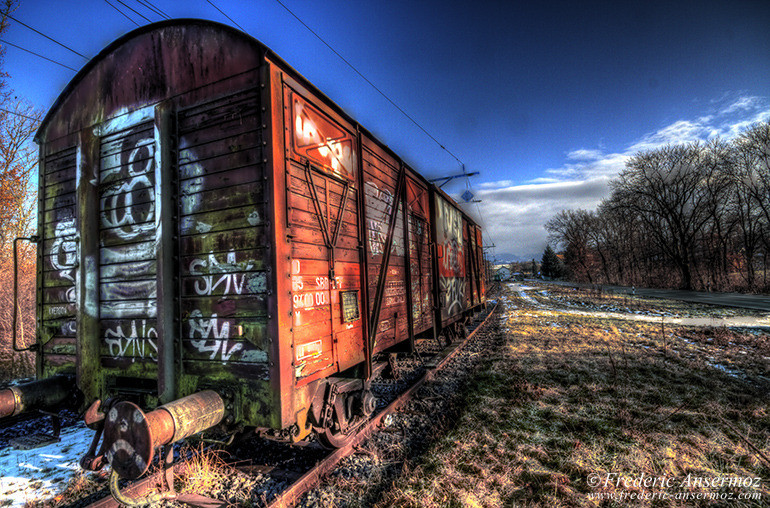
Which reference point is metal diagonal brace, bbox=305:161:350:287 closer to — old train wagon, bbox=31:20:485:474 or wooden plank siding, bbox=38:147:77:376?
old train wagon, bbox=31:20:485:474

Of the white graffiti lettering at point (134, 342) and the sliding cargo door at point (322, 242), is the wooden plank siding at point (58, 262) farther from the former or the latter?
the sliding cargo door at point (322, 242)

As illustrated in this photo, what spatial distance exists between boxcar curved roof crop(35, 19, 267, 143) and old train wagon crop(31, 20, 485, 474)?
0.06 feet

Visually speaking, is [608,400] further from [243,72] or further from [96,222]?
[96,222]

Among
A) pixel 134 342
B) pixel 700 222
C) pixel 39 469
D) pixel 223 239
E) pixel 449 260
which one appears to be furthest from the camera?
pixel 700 222

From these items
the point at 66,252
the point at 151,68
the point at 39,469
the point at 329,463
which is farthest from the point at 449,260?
the point at 39,469

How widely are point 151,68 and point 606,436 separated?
6472mm

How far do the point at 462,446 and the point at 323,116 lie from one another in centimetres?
400

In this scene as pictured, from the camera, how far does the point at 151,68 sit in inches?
143

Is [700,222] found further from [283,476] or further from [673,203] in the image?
[283,476]

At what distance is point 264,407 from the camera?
288cm

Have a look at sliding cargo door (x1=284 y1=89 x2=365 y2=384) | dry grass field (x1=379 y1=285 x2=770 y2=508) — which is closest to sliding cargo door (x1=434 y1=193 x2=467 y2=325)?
dry grass field (x1=379 y1=285 x2=770 y2=508)

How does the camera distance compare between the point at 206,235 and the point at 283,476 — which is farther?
the point at 283,476

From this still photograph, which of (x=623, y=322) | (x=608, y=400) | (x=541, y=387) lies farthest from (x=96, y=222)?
(x=623, y=322)

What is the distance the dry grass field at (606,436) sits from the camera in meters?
3.03
